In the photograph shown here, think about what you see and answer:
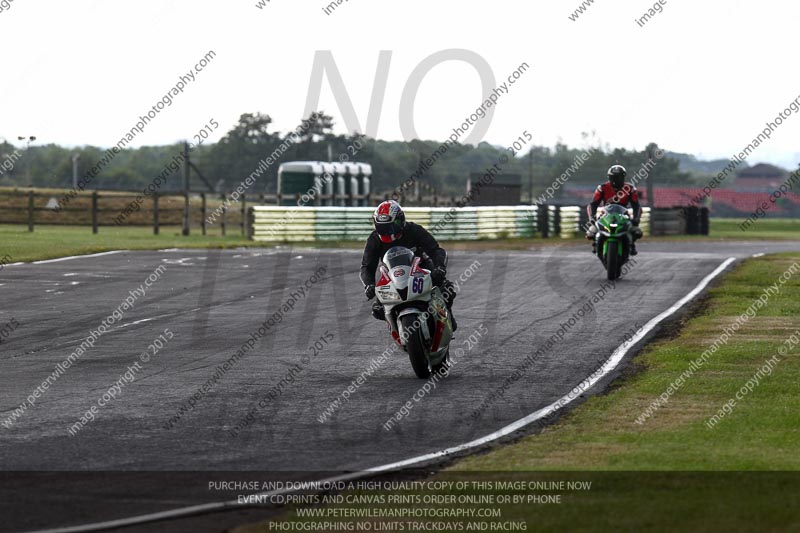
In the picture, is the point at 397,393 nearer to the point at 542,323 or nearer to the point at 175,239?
the point at 542,323

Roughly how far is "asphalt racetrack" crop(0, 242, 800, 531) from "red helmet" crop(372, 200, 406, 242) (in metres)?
1.45

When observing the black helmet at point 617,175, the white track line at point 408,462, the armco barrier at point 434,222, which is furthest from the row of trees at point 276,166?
the white track line at point 408,462

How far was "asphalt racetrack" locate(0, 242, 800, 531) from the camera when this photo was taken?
846 cm

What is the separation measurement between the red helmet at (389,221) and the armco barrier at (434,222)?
28.6m

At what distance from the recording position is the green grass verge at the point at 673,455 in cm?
686

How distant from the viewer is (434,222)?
43969mm

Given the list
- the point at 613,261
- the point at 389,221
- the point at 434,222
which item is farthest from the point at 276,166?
the point at 389,221

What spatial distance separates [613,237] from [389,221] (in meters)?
11.9

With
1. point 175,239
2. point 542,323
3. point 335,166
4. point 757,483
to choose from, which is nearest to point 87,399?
point 757,483

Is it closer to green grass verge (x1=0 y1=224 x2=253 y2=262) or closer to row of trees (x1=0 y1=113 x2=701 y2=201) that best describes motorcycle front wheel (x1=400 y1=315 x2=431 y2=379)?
green grass verge (x1=0 y1=224 x2=253 y2=262)

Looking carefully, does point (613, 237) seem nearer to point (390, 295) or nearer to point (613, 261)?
point (613, 261)

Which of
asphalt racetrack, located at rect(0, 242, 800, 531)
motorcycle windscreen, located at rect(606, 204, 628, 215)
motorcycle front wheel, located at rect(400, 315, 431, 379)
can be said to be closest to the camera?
asphalt racetrack, located at rect(0, 242, 800, 531)

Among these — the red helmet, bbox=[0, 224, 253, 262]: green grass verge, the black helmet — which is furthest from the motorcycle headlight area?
bbox=[0, 224, 253, 262]: green grass verge

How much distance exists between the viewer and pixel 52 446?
364 inches
